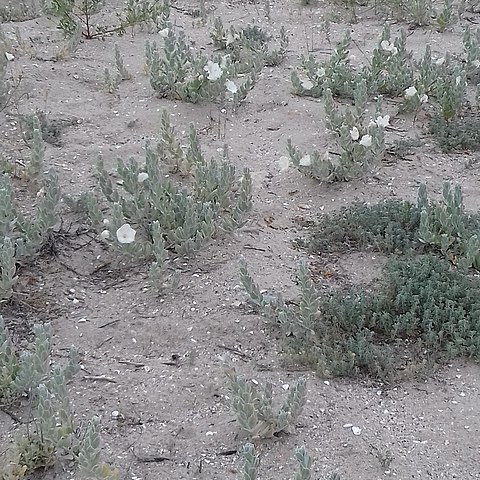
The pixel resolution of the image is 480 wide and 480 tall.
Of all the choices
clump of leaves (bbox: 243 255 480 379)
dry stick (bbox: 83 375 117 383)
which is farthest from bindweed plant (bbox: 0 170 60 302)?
clump of leaves (bbox: 243 255 480 379)

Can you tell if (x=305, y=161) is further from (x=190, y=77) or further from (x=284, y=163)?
(x=190, y=77)

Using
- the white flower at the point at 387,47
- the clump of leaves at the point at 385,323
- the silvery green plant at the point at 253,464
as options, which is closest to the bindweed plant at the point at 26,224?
the clump of leaves at the point at 385,323

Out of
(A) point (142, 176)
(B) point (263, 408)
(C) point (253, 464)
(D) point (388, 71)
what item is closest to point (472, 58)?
(D) point (388, 71)

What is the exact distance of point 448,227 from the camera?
454 centimetres

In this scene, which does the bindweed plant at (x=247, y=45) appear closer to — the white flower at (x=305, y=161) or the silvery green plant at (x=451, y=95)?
the silvery green plant at (x=451, y=95)

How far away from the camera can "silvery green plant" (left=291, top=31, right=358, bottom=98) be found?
662 cm

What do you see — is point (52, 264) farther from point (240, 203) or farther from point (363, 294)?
point (363, 294)

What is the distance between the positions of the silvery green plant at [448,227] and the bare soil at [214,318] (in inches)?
16.0

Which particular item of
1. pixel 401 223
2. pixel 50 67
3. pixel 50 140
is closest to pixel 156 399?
pixel 401 223

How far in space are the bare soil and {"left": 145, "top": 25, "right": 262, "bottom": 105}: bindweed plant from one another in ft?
0.34

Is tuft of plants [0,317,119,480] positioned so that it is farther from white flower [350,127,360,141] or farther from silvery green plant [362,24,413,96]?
silvery green plant [362,24,413,96]

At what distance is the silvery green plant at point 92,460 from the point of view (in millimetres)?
2965

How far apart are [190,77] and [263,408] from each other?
13.0 ft

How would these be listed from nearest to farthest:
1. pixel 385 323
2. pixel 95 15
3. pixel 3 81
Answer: pixel 385 323 < pixel 3 81 < pixel 95 15
